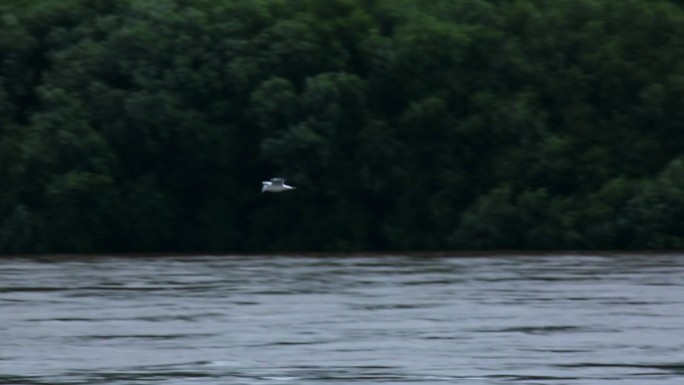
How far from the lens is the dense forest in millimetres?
38281

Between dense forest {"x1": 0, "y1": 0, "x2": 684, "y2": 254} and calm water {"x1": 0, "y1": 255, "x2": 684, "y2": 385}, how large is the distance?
4692 mm

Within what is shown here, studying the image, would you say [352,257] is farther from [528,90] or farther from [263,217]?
[528,90]

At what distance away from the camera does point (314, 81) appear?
3912cm

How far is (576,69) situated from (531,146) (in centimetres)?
268

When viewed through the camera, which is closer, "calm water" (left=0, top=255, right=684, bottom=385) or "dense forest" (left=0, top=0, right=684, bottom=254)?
"calm water" (left=0, top=255, right=684, bottom=385)

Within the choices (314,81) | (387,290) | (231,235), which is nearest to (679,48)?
(314,81)

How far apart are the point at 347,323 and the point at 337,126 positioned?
1710 centimetres

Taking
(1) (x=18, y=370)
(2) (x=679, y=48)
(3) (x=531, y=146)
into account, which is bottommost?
(1) (x=18, y=370)

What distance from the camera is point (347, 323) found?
2269cm

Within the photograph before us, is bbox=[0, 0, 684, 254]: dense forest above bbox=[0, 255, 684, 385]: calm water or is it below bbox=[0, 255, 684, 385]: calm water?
above

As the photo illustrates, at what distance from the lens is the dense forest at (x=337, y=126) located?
38281mm

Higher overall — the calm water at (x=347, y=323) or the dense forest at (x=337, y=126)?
the dense forest at (x=337, y=126)

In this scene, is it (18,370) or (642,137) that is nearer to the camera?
(18,370)

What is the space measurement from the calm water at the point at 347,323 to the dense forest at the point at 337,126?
185 inches
